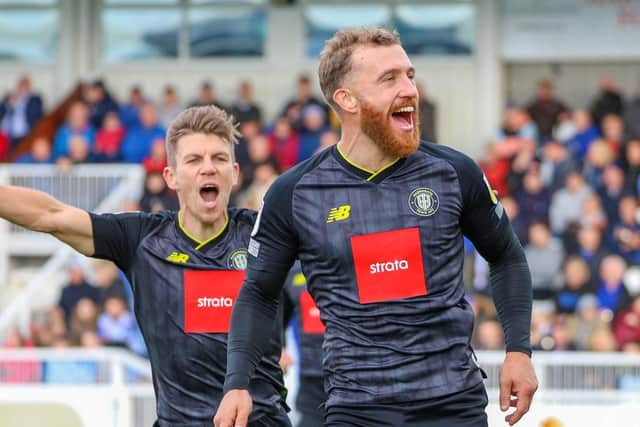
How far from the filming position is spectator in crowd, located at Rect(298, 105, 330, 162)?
57.4 ft

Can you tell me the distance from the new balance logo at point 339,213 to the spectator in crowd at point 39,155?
533 inches

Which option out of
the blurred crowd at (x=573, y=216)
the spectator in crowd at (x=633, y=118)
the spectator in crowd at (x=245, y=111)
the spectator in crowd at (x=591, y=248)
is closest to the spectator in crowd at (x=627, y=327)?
the blurred crowd at (x=573, y=216)

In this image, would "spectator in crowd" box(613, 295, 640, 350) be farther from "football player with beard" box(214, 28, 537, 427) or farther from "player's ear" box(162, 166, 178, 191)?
"football player with beard" box(214, 28, 537, 427)

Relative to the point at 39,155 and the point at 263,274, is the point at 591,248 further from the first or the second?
the point at 263,274

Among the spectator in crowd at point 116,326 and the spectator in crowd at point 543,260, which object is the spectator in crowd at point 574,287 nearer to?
the spectator in crowd at point 543,260

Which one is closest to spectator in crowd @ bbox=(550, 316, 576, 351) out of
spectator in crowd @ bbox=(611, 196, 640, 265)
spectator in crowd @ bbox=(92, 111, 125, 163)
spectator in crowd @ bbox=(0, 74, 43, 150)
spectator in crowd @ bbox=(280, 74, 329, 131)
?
spectator in crowd @ bbox=(611, 196, 640, 265)

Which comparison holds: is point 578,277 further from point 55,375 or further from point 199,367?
point 199,367

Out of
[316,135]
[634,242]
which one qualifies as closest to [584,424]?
[634,242]

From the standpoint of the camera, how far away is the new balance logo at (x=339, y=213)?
5.52 metres

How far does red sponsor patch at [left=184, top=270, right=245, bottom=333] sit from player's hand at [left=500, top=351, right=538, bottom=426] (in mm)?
1607

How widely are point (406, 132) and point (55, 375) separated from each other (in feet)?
23.2

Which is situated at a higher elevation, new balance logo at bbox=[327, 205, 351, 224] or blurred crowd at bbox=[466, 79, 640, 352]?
blurred crowd at bbox=[466, 79, 640, 352]

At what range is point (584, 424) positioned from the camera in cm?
1080

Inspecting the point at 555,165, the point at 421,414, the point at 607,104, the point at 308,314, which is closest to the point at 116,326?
the point at 555,165
